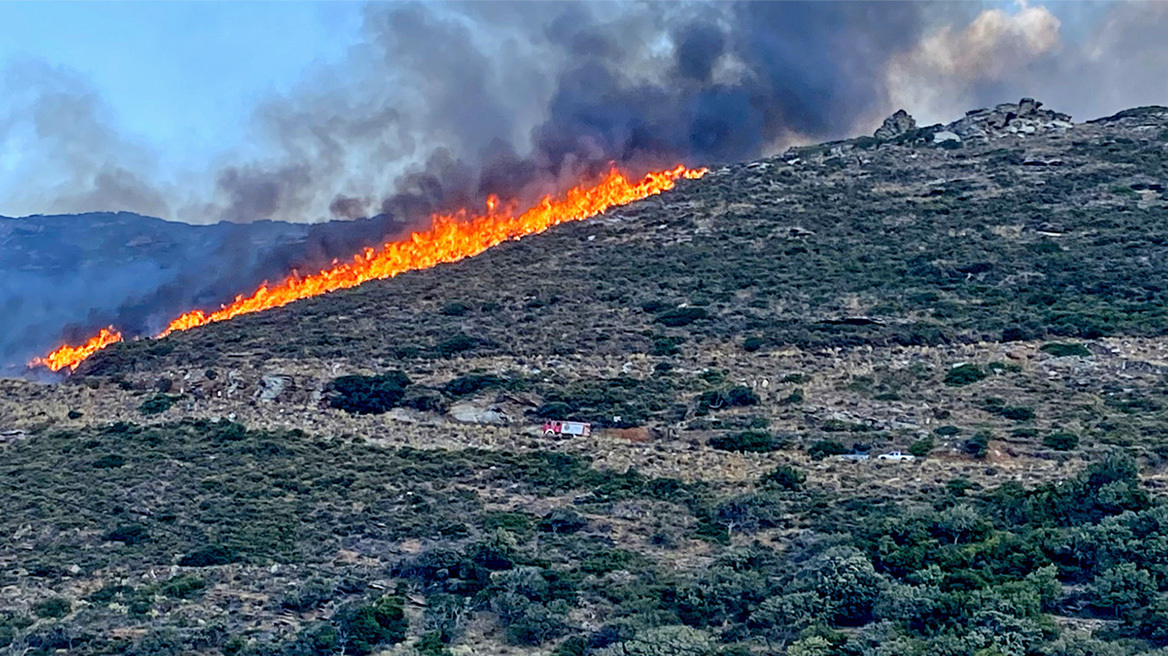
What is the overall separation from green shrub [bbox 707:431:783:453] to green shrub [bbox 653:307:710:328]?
58.7 feet

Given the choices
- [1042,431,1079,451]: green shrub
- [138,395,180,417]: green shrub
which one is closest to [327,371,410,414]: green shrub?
[138,395,180,417]: green shrub

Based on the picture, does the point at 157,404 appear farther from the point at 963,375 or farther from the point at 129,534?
the point at 963,375

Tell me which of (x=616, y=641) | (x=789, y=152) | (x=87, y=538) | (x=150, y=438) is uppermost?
(x=789, y=152)

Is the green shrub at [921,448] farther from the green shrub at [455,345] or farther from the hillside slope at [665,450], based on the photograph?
the green shrub at [455,345]

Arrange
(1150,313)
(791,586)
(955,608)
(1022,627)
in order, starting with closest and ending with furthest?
(1022,627) → (955,608) → (791,586) → (1150,313)

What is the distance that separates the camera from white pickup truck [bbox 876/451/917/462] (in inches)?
1998

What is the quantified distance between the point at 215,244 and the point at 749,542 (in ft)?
320

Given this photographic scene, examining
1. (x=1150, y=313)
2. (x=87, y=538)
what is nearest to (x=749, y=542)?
(x=87, y=538)

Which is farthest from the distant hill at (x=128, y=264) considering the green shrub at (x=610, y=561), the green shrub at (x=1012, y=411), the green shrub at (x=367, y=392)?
the green shrub at (x=610, y=561)

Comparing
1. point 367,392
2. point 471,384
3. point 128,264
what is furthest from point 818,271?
point 128,264

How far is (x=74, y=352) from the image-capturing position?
3489 inches

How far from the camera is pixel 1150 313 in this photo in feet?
218

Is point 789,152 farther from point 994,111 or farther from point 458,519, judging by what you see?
point 458,519

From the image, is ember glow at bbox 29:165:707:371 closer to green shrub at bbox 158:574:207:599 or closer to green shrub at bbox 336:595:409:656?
green shrub at bbox 158:574:207:599
